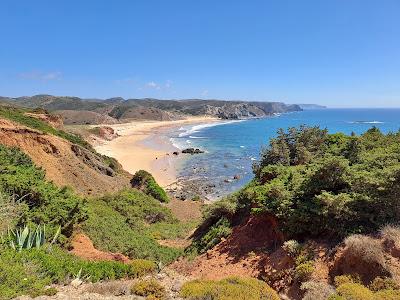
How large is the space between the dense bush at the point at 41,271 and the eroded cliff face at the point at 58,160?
58.2 ft

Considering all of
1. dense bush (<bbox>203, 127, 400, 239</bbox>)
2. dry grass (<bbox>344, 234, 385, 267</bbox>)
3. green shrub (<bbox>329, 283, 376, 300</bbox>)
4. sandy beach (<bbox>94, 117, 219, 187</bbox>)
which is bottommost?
sandy beach (<bbox>94, 117, 219, 187</bbox>)

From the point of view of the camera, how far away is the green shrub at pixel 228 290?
24.5 ft

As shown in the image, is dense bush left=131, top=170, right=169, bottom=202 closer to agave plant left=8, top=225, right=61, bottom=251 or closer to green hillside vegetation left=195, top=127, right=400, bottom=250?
green hillside vegetation left=195, top=127, right=400, bottom=250

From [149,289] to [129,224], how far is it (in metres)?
14.5

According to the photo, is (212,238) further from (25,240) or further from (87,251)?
(25,240)

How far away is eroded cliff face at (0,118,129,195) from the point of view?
91.9 feet

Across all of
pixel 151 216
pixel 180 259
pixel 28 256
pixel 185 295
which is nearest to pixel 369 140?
pixel 180 259

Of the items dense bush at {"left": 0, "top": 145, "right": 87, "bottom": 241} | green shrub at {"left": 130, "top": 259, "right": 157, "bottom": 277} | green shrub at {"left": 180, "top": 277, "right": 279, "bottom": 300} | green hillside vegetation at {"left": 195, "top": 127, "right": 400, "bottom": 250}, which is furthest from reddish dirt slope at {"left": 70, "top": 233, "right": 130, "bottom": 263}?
green shrub at {"left": 180, "top": 277, "right": 279, "bottom": 300}

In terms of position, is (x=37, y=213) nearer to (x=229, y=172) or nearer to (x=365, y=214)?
(x=365, y=214)

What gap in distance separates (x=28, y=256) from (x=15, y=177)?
837cm

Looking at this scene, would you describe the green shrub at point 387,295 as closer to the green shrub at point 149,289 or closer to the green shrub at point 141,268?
the green shrub at point 149,289

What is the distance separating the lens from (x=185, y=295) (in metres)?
7.75

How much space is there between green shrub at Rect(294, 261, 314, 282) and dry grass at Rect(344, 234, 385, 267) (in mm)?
1126

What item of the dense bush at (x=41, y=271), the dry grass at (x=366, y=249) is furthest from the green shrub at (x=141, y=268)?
the dry grass at (x=366, y=249)
